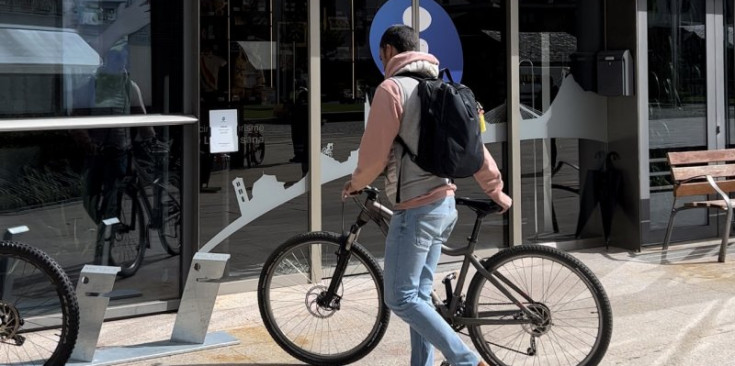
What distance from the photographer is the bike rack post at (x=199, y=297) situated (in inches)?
219

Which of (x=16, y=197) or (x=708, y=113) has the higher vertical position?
(x=708, y=113)

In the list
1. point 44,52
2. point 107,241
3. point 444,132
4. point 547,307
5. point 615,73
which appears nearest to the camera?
point 444,132

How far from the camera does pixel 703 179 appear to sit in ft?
29.3

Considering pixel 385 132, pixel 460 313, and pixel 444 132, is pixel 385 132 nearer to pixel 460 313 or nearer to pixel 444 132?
pixel 444 132

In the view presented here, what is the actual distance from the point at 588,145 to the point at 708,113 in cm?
125

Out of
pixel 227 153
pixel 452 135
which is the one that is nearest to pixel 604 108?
pixel 227 153

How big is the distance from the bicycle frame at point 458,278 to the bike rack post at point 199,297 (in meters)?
0.69

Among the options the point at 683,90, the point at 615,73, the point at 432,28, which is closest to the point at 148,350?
the point at 432,28

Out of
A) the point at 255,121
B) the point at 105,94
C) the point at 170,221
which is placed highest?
the point at 105,94

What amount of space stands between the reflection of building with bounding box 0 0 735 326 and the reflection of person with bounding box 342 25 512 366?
2484 mm

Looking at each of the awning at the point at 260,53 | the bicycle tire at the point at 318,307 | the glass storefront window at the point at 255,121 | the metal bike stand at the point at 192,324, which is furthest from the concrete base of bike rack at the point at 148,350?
the awning at the point at 260,53

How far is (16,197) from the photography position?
20.4ft

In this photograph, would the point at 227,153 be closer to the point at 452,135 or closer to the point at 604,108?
the point at 452,135

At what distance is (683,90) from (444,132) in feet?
18.0
